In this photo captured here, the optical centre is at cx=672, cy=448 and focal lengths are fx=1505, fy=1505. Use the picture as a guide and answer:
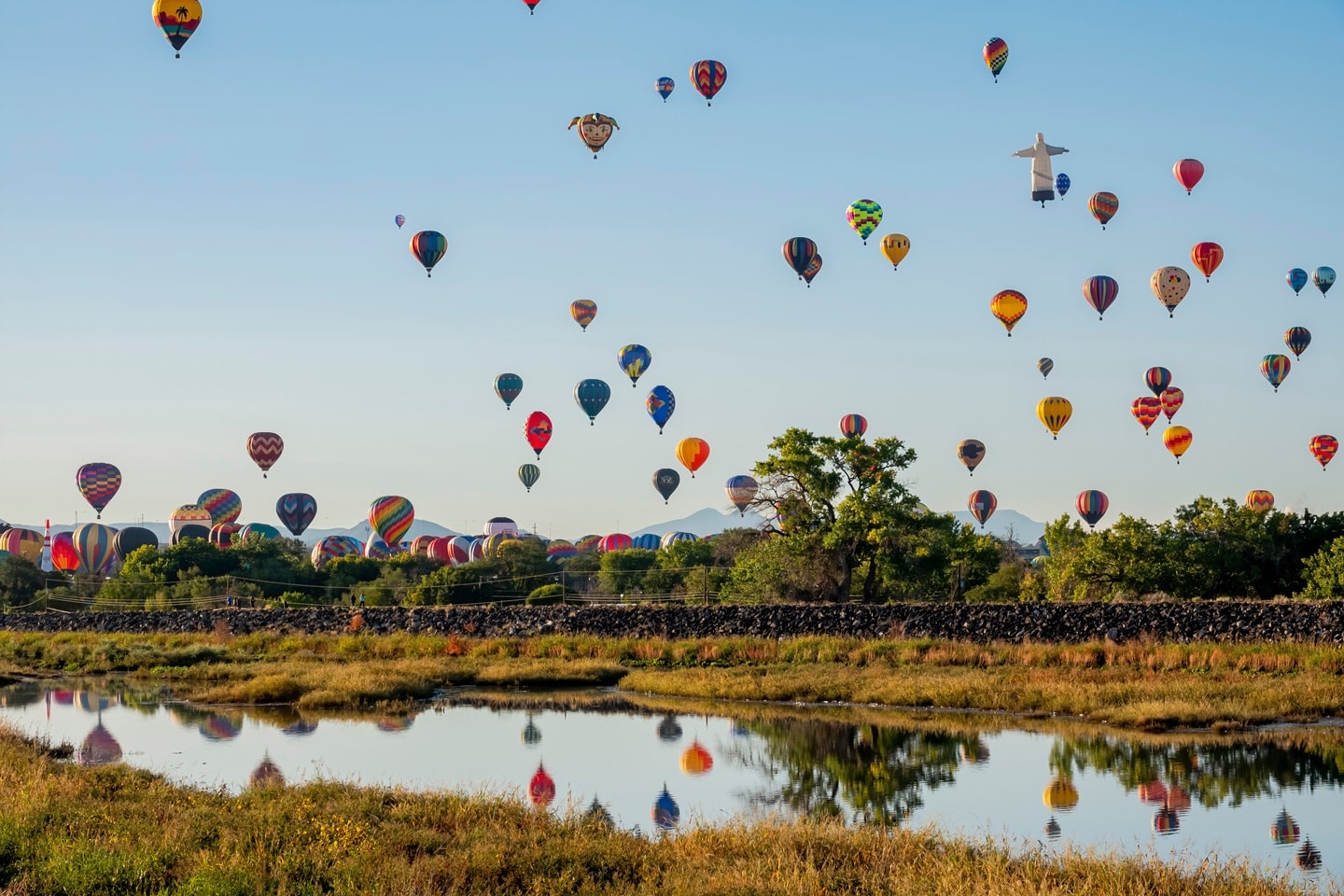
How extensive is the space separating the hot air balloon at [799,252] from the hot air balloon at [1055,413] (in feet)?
61.8

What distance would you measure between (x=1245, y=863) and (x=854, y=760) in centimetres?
1138

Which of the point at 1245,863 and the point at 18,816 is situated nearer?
the point at 1245,863

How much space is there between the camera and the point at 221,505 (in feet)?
522

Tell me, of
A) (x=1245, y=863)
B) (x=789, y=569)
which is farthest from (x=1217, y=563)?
(x=1245, y=863)

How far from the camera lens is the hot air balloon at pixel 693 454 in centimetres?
9488

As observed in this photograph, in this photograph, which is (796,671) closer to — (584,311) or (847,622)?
(847,622)

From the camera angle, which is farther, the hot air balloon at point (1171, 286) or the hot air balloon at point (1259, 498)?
the hot air balloon at point (1259, 498)

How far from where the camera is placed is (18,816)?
645 inches

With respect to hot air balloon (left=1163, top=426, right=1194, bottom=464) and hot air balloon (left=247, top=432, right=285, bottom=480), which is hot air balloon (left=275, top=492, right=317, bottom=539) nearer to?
hot air balloon (left=247, top=432, right=285, bottom=480)

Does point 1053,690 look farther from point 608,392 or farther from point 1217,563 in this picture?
point 608,392

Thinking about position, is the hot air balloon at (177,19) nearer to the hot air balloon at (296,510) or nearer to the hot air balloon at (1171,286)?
the hot air balloon at (1171,286)

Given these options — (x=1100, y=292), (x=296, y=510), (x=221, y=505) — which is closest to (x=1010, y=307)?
(x=1100, y=292)

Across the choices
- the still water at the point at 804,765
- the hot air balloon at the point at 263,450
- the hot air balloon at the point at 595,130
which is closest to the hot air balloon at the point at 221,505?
the hot air balloon at the point at 263,450

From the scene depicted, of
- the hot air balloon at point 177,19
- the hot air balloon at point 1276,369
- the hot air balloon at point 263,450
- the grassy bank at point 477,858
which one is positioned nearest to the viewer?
the grassy bank at point 477,858
